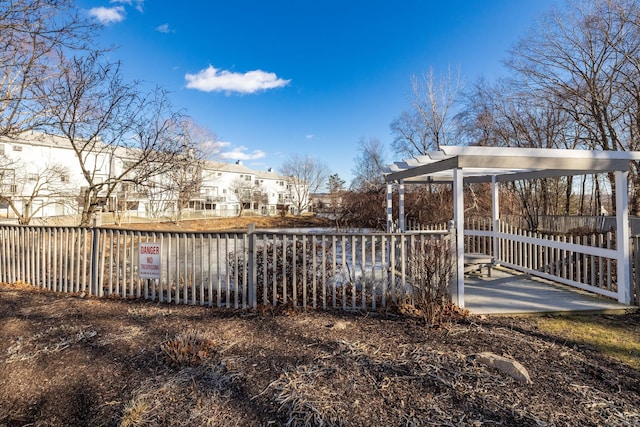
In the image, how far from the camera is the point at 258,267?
4738 millimetres

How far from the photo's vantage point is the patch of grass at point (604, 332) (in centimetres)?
305

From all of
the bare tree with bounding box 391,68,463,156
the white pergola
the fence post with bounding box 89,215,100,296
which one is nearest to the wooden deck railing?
the white pergola

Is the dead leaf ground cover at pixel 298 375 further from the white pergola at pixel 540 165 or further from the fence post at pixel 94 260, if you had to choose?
the fence post at pixel 94 260

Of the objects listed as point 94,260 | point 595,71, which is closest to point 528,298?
point 94,260

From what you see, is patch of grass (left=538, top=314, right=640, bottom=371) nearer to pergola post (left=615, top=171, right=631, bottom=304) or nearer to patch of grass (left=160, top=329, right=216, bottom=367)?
pergola post (left=615, top=171, right=631, bottom=304)

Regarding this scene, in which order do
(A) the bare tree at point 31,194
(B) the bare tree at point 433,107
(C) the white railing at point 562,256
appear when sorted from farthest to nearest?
(B) the bare tree at point 433,107 < (A) the bare tree at point 31,194 < (C) the white railing at point 562,256

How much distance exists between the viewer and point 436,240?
4262 mm

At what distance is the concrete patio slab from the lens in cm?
430

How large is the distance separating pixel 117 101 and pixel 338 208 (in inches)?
658

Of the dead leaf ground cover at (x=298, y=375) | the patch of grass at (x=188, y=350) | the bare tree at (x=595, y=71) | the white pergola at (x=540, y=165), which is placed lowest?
the dead leaf ground cover at (x=298, y=375)

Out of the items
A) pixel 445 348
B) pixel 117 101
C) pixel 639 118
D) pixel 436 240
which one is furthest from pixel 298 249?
pixel 639 118

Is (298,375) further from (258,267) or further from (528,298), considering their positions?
(528,298)

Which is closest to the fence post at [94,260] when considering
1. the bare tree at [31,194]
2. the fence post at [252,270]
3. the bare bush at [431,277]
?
the fence post at [252,270]

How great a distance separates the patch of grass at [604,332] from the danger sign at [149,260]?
5273mm
